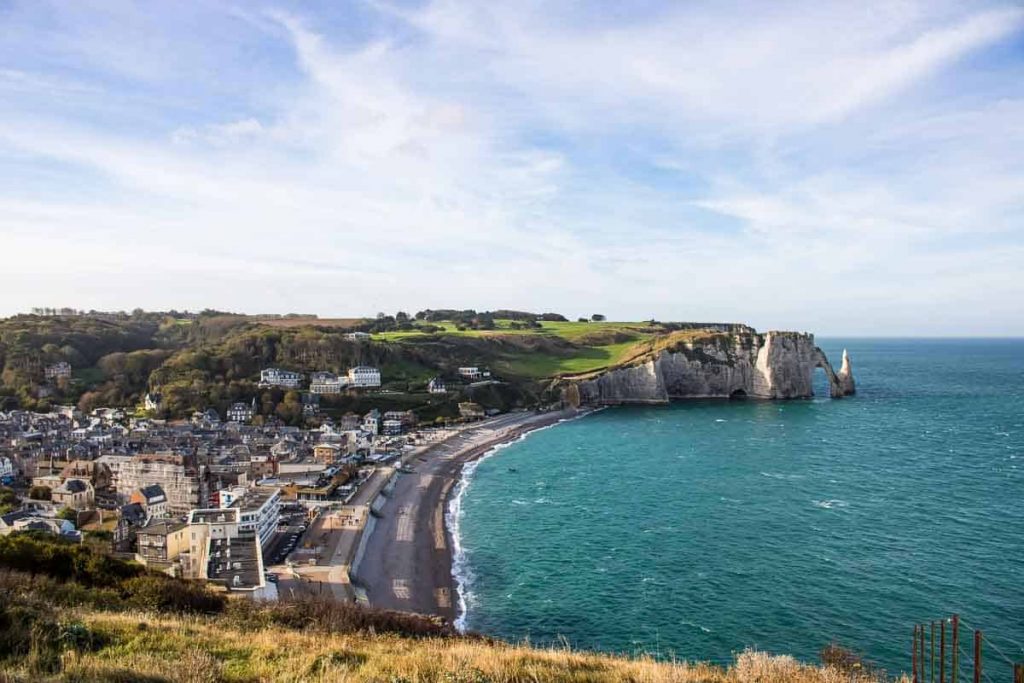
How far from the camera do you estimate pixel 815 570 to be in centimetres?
2931

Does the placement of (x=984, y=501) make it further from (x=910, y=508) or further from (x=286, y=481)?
(x=286, y=481)

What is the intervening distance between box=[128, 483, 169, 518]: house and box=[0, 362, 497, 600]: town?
97mm

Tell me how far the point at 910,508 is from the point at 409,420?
53753mm

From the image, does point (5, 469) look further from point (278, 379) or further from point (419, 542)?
point (278, 379)

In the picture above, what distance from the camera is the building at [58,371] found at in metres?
82.9

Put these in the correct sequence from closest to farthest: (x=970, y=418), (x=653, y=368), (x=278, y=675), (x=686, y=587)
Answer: (x=278, y=675)
(x=686, y=587)
(x=970, y=418)
(x=653, y=368)

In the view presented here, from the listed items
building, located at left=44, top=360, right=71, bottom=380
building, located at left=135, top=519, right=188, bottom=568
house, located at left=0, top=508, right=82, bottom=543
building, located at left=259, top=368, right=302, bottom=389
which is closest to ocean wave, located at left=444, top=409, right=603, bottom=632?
building, located at left=135, top=519, right=188, bottom=568

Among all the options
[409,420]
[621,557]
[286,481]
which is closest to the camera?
[621,557]

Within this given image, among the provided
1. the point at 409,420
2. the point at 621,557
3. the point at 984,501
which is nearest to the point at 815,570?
the point at 621,557

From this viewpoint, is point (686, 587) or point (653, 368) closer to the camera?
point (686, 587)

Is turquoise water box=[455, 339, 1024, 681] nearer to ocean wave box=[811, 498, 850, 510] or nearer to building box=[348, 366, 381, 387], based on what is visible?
ocean wave box=[811, 498, 850, 510]

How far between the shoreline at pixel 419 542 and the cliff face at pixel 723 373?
42.3 metres

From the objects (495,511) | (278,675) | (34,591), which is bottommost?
(495,511)

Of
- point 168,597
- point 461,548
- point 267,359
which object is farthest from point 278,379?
point 168,597
